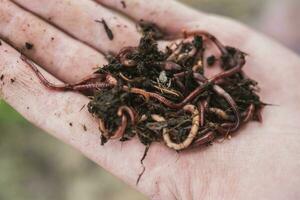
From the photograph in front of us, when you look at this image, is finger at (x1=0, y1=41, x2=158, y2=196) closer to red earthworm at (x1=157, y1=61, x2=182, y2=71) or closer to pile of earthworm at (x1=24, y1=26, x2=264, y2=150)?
pile of earthworm at (x1=24, y1=26, x2=264, y2=150)

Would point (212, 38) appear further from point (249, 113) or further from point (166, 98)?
point (166, 98)

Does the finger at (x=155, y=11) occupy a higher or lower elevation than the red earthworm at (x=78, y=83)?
higher

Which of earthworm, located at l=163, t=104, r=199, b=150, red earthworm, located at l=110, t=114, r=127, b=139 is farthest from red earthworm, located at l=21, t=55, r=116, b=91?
earthworm, located at l=163, t=104, r=199, b=150

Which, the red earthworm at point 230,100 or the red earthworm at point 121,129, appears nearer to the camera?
the red earthworm at point 121,129

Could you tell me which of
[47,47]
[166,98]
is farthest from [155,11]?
[166,98]

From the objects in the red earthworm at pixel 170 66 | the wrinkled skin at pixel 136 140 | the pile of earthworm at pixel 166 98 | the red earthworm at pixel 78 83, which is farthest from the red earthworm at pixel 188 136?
the red earthworm at pixel 78 83

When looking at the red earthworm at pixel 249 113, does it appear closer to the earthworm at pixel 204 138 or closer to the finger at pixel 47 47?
the earthworm at pixel 204 138

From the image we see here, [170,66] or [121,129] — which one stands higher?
[170,66]

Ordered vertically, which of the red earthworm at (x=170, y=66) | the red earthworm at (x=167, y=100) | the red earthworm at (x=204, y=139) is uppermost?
the red earthworm at (x=170, y=66)
